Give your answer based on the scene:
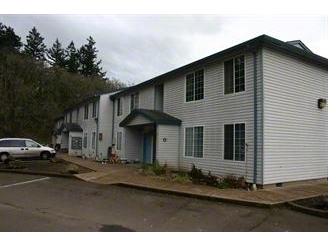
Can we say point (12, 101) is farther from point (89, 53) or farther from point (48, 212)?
point (48, 212)

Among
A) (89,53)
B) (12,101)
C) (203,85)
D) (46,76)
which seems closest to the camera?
(203,85)

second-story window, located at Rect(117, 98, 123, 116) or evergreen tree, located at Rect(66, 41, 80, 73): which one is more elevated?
evergreen tree, located at Rect(66, 41, 80, 73)

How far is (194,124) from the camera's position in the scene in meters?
16.3

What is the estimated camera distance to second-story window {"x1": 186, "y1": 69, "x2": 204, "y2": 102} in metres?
16.1

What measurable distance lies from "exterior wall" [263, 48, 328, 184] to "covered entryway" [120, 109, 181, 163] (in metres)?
5.72

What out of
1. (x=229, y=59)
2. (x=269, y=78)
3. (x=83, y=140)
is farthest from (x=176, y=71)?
(x=83, y=140)

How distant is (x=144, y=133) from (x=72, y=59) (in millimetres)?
38375

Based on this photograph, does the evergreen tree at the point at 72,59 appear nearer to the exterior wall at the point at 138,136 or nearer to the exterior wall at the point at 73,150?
the exterior wall at the point at 73,150

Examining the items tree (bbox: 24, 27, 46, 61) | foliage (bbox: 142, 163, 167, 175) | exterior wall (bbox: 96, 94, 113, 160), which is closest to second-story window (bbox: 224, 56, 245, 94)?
foliage (bbox: 142, 163, 167, 175)

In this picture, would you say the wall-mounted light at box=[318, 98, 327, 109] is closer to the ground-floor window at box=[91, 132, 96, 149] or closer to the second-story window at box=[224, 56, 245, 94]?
the second-story window at box=[224, 56, 245, 94]

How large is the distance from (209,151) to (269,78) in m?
4.14

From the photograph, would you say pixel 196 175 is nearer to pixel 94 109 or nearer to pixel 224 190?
pixel 224 190

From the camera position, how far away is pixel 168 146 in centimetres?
1728

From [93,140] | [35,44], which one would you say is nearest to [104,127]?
[93,140]
